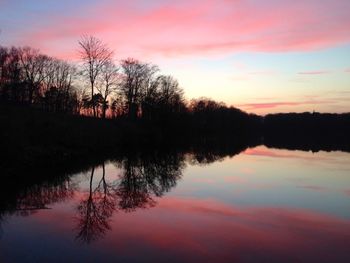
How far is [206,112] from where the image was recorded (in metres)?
139

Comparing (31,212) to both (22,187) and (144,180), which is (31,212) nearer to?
(22,187)

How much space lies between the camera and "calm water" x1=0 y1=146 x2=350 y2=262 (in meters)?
10.4

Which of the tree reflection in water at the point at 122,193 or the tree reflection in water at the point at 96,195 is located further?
the tree reflection in water at the point at 96,195

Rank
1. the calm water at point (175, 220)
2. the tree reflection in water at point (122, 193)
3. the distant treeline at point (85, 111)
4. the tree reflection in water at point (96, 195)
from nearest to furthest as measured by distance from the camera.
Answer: the calm water at point (175, 220)
the tree reflection in water at point (122, 193)
the tree reflection in water at point (96, 195)
the distant treeline at point (85, 111)

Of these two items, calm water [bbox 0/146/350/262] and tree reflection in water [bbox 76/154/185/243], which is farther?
tree reflection in water [bbox 76/154/185/243]

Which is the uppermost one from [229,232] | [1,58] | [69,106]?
[1,58]

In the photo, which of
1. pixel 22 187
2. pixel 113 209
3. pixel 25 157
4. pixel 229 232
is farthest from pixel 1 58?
pixel 229 232

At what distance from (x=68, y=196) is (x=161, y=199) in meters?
3.97

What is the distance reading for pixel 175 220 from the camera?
14.3m

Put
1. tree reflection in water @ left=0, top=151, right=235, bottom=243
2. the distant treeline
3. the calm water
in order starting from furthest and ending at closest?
the distant treeline
tree reflection in water @ left=0, top=151, right=235, bottom=243
the calm water

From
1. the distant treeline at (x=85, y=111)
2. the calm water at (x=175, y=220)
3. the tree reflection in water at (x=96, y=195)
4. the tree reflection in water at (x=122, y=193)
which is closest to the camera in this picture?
the calm water at (x=175, y=220)

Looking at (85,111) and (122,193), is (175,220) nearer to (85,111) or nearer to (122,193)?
(122,193)

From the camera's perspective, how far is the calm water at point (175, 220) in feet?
34.2

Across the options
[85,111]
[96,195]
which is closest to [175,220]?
[96,195]
